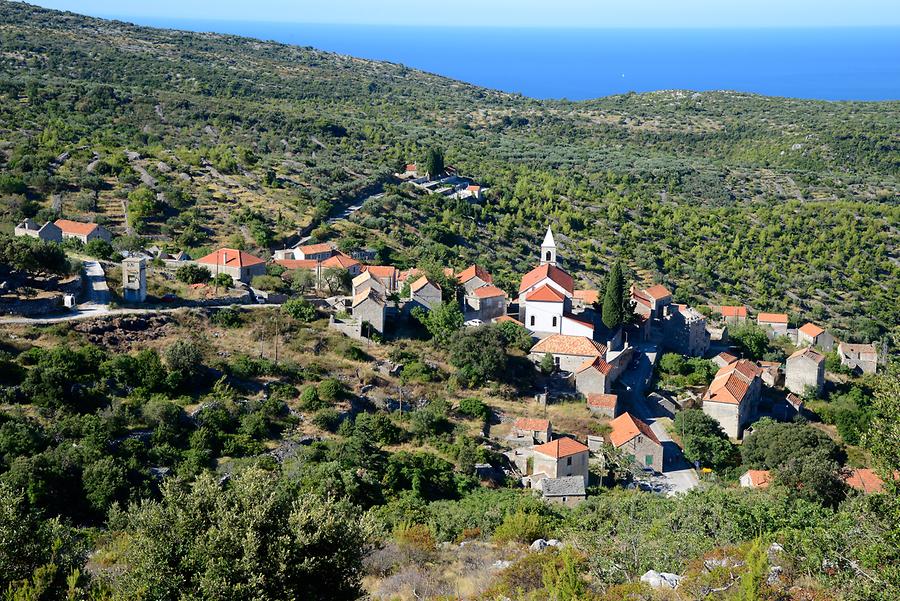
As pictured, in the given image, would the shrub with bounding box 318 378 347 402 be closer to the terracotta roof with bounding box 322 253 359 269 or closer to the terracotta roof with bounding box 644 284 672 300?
the terracotta roof with bounding box 322 253 359 269

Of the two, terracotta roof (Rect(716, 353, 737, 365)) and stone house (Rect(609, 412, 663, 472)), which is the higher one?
terracotta roof (Rect(716, 353, 737, 365))

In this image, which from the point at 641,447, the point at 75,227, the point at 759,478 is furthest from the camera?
the point at 75,227

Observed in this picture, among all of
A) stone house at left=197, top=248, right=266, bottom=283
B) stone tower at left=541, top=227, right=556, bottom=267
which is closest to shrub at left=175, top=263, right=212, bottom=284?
stone house at left=197, top=248, right=266, bottom=283

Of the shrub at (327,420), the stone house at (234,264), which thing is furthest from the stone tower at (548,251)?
the shrub at (327,420)

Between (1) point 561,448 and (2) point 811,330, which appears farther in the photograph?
(2) point 811,330

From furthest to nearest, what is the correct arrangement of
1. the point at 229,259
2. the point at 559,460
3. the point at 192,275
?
1. the point at 229,259
2. the point at 192,275
3. the point at 559,460

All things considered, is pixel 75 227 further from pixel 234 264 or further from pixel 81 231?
pixel 234 264

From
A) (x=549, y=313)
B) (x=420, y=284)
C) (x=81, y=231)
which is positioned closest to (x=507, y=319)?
(x=549, y=313)
